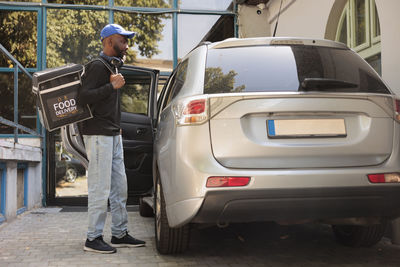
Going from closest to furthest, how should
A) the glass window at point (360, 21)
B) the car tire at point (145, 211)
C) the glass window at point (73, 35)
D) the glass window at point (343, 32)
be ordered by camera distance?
the glass window at point (360, 21) → the car tire at point (145, 211) → the glass window at point (343, 32) → the glass window at point (73, 35)

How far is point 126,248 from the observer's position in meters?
4.36

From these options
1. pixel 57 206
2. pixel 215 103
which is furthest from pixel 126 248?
pixel 57 206

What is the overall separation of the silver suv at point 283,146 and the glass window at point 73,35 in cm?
603

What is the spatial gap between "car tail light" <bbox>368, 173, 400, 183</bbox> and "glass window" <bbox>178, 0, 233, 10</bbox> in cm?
702

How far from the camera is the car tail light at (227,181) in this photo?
2932mm

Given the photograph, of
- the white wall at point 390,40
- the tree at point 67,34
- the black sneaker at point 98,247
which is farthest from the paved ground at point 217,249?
the tree at point 67,34

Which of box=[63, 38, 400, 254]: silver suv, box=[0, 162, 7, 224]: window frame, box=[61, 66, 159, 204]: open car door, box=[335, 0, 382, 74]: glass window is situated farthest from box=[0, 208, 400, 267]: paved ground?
box=[335, 0, 382, 74]: glass window

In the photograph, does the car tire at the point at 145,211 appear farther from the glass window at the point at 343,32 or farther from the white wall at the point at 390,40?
the glass window at the point at 343,32

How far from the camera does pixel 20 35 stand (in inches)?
340

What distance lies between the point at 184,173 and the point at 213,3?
7.10 m

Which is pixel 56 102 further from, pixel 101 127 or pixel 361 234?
pixel 361 234

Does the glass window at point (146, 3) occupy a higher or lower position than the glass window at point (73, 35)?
higher

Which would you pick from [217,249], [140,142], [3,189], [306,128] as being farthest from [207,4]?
[306,128]

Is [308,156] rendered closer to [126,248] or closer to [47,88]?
[126,248]
